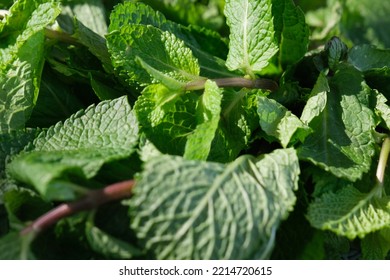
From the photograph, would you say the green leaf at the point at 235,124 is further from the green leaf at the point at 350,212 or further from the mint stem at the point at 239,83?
the green leaf at the point at 350,212

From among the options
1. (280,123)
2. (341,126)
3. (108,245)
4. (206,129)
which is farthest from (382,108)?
(108,245)

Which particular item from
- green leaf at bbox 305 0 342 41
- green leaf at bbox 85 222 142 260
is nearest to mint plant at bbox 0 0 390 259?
green leaf at bbox 85 222 142 260

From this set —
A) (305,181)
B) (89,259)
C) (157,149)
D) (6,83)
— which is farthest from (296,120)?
(6,83)

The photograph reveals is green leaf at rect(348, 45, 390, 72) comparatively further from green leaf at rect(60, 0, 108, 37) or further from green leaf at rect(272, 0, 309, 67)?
green leaf at rect(60, 0, 108, 37)

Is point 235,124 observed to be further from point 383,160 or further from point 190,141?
point 383,160

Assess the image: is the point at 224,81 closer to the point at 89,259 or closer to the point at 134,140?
the point at 134,140

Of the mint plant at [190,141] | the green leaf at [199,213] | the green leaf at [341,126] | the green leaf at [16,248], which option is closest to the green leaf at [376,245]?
the mint plant at [190,141]
